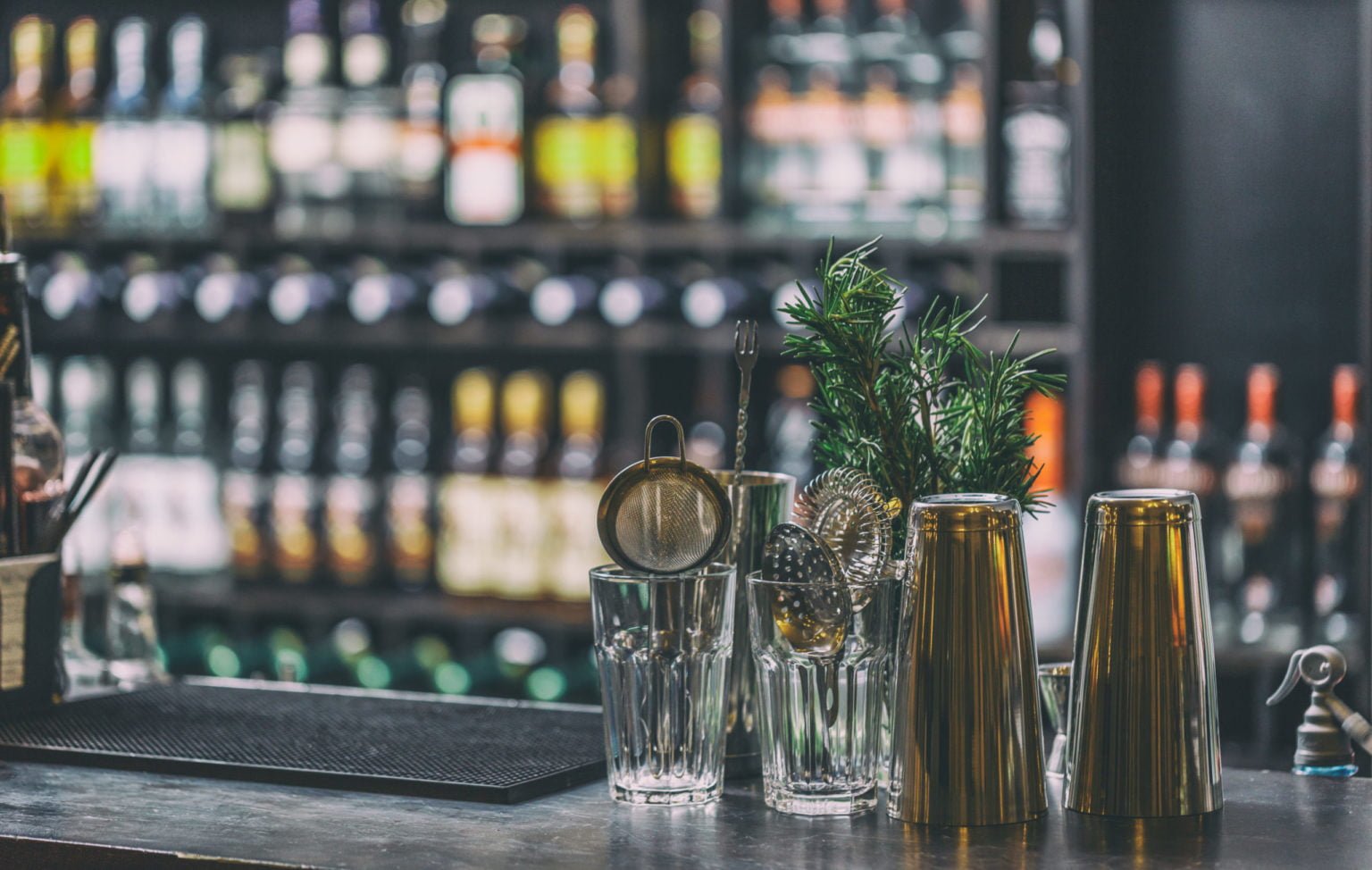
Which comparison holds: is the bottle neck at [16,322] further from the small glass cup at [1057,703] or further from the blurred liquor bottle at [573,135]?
A: the blurred liquor bottle at [573,135]

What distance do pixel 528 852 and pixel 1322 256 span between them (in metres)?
2.36

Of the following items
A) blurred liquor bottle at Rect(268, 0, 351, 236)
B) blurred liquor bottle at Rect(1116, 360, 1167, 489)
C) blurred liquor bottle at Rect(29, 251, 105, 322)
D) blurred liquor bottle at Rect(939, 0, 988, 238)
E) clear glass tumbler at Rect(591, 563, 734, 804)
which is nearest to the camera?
clear glass tumbler at Rect(591, 563, 734, 804)

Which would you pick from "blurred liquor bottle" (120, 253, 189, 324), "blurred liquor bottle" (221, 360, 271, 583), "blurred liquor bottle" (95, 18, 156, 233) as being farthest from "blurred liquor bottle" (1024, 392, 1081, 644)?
"blurred liquor bottle" (95, 18, 156, 233)

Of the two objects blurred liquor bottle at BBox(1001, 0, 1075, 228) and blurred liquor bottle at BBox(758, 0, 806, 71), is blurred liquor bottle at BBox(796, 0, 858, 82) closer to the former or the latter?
blurred liquor bottle at BBox(758, 0, 806, 71)

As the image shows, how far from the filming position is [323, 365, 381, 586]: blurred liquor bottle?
348 cm

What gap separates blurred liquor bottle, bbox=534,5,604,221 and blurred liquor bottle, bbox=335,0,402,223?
1.04 feet

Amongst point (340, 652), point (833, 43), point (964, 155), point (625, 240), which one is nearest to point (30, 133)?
point (340, 652)

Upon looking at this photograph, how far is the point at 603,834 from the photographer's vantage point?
1037 mm

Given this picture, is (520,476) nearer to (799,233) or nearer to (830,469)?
(799,233)

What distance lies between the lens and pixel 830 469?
3.73ft

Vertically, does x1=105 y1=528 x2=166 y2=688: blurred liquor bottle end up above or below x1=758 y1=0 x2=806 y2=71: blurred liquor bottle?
below

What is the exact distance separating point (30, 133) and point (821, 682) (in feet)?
10.7

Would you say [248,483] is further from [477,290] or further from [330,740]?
[330,740]

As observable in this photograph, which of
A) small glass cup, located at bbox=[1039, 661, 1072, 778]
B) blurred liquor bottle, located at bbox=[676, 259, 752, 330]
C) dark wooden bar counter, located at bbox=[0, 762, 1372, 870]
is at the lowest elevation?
dark wooden bar counter, located at bbox=[0, 762, 1372, 870]
